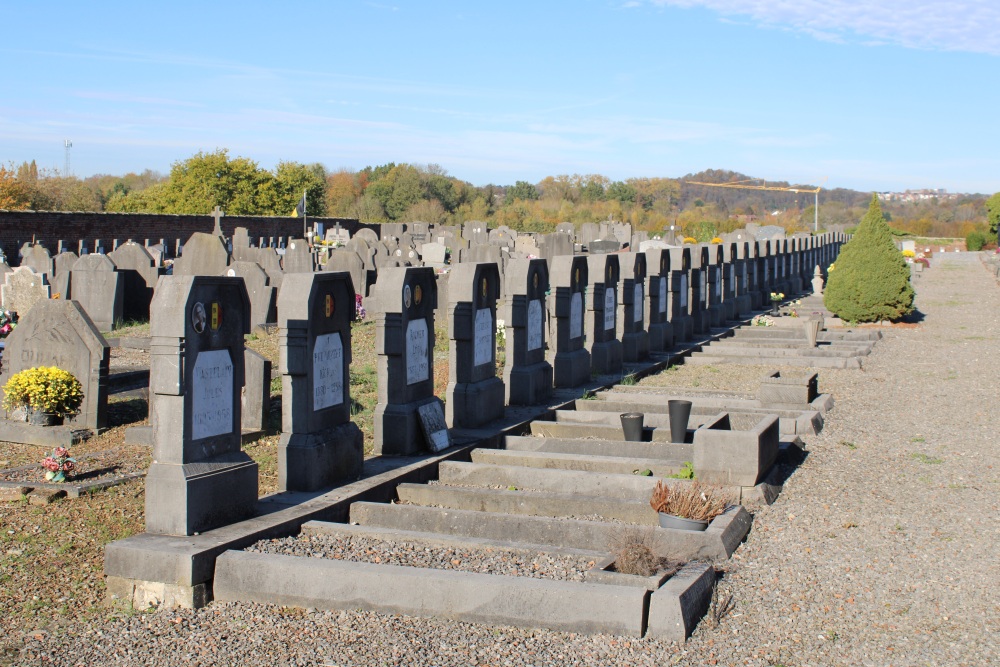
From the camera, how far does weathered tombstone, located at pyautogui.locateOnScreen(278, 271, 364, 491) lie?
6.83 m

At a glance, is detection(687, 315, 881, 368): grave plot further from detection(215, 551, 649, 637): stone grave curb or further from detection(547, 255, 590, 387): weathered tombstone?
detection(215, 551, 649, 637): stone grave curb

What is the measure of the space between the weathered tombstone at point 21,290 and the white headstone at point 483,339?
1081 cm

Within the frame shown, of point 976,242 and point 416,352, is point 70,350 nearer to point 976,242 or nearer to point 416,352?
point 416,352

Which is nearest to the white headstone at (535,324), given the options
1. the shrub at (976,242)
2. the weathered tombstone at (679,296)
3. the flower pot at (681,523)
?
the flower pot at (681,523)

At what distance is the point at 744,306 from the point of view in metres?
23.3

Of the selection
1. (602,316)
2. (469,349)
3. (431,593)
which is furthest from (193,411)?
(602,316)

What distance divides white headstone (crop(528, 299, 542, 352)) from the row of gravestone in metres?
0.02

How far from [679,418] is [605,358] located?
432 centimetres

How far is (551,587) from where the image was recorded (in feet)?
16.6

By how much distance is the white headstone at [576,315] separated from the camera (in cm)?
1183

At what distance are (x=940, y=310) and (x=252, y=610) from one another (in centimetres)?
2326

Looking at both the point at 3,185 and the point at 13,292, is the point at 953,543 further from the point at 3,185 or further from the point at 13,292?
the point at 3,185

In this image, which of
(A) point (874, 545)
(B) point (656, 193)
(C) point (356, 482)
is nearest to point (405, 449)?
(C) point (356, 482)

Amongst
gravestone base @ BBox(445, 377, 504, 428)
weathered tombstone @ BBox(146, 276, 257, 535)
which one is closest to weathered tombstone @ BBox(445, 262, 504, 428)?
gravestone base @ BBox(445, 377, 504, 428)
